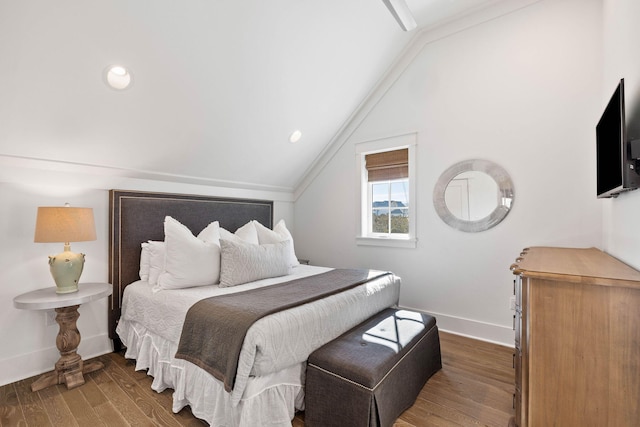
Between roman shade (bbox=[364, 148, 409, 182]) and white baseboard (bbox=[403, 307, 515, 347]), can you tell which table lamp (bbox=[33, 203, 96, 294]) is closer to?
roman shade (bbox=[364, 148, 409, 182])

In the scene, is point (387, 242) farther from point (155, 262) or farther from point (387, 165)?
point (155, 262)

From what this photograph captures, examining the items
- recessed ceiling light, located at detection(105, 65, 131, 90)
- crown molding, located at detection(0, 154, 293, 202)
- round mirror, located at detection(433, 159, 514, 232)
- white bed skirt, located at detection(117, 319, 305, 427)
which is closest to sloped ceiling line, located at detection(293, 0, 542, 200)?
round mirror, located at detection(433, 159, 514, 232)

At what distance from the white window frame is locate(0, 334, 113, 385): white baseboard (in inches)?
114

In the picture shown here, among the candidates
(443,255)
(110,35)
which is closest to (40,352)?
(110,35)

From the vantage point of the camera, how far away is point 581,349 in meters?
1.16

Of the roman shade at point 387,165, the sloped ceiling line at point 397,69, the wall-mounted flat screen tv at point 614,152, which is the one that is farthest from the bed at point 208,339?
the wall-mounted flat screen tv at point 614,152

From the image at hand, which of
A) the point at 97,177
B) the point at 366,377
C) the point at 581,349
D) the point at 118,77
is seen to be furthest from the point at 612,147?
the point at 97,177

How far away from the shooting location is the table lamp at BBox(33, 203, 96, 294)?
82.3 inches

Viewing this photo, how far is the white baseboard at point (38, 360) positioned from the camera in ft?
7.18

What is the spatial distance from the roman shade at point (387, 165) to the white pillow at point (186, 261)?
2198 millimetres

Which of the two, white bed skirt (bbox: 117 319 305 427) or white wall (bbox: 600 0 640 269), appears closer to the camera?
white wall (bbox: 600 0 640 269)

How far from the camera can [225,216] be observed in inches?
143

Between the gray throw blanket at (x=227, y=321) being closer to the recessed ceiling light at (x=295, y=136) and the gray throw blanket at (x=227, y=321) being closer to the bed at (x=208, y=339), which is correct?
the bed at (x=208, y=339)

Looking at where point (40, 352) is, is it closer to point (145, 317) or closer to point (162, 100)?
point (145, 317)
